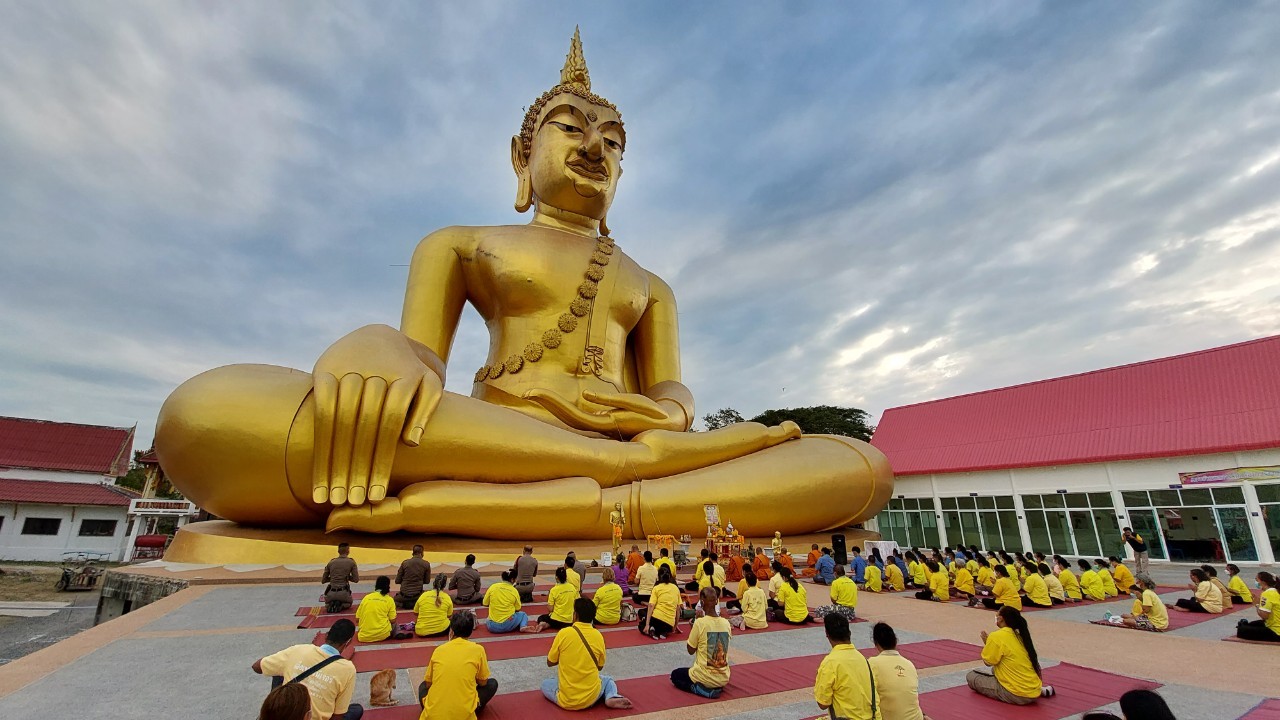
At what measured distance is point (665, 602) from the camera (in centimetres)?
466

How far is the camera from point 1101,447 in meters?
13.0

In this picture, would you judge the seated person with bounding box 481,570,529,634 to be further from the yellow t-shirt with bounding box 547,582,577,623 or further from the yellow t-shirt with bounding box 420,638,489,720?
the yellow t-shirt with bounding box 420,638,489,720

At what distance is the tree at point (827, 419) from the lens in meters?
31.1

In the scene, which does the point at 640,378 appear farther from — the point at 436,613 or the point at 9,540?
the point at 9,540

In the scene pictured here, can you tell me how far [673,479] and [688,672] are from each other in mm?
5441

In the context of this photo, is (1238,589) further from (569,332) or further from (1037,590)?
(569,332)

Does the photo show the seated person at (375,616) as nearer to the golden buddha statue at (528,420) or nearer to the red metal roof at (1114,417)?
the golden buddha statue at (528,420)

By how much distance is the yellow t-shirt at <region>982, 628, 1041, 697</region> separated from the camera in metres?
3.19

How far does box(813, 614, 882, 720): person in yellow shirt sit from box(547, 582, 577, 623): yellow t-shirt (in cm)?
245

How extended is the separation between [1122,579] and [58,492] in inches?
1004

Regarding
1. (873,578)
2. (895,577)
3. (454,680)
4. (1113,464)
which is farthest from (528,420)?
(1113,464)

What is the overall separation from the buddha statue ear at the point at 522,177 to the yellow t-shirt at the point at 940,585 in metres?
8.78

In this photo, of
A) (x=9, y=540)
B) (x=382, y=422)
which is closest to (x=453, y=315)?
(x=382, y=422)

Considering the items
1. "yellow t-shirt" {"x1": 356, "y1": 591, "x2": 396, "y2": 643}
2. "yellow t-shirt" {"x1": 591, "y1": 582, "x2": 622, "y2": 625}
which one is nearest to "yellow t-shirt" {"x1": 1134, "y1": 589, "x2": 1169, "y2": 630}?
"yellow t-shirt" {"x1": 591, "y1": 582, "x2": 622, "y2": 625}
